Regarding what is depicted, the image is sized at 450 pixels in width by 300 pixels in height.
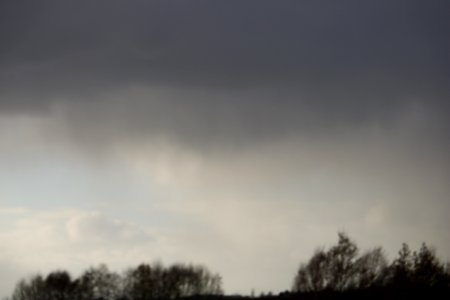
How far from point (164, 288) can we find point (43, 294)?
2594 centimetres

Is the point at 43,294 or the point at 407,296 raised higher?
the point at 43,294

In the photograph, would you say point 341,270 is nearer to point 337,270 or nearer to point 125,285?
point 337,270

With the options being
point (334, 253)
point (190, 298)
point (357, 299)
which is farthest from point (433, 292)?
point (190, 298)

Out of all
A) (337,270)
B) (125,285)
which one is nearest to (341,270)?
(337,270)

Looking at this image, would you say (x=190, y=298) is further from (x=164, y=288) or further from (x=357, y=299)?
(x=357, y=299)

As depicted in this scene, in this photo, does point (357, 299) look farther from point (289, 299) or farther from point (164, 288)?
point (164, 288)

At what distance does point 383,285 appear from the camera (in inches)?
3740

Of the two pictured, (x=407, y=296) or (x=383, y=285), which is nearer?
(x=407, y=296)

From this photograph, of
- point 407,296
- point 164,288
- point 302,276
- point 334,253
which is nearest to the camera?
point 407,296

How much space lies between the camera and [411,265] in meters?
83.0

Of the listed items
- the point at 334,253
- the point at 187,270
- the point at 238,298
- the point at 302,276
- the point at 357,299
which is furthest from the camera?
the point at 187,270

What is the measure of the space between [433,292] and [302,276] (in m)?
28.3

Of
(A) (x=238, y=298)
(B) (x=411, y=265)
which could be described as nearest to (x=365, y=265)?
(B) (x=411, y=265)

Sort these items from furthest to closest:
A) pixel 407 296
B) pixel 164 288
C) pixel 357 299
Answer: pixel 164 288 → pixel 357 299 → pixel 407 296
